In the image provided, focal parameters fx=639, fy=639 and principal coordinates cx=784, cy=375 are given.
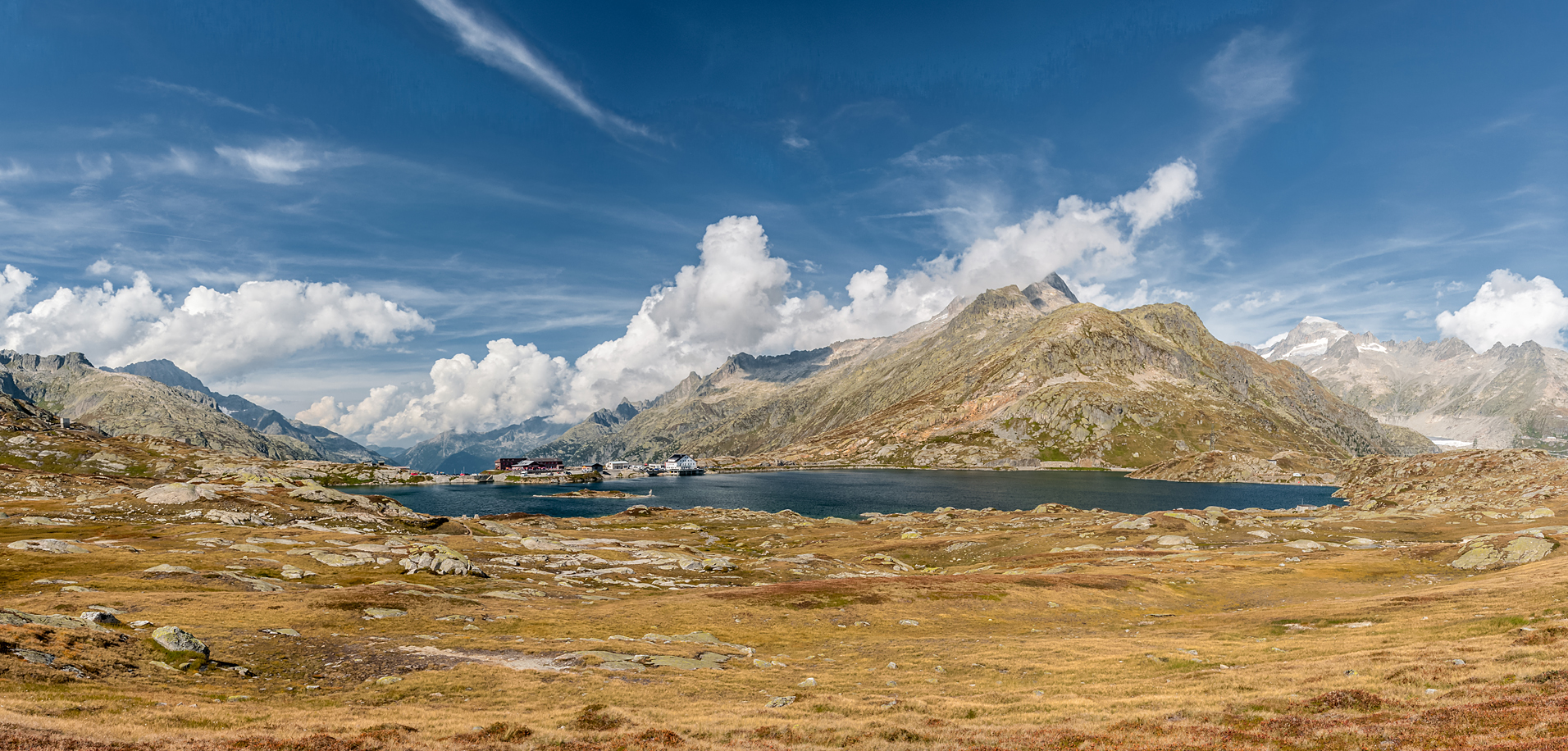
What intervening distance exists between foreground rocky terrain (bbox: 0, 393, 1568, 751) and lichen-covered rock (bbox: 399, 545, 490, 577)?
0.91 feet

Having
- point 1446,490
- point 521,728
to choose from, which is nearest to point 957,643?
point 521,728

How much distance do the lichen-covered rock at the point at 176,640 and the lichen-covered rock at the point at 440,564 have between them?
34598 millimetres

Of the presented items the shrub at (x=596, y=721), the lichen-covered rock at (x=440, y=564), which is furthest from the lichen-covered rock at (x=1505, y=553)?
the lichen-covered rock at (x=440, y=564)

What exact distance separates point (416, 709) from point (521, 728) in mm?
5925

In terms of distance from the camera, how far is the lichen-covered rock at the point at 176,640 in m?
31.8

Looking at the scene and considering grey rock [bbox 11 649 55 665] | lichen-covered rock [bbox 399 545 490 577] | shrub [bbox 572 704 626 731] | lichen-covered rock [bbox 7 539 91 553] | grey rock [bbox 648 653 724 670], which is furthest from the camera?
lichen-covered rock [bbox 399 545 490 577]

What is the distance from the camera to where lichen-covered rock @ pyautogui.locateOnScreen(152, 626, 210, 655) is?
31750 mm

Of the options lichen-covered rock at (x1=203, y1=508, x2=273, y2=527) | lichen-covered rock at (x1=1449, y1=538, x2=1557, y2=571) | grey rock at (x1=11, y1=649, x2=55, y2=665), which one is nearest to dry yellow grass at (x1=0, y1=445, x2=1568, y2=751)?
grey rock at (x1=11, y1=649, x2=55, y2=665)

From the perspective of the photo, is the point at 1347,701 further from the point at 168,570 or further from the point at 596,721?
the point at 168,570

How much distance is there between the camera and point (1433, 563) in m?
70.7

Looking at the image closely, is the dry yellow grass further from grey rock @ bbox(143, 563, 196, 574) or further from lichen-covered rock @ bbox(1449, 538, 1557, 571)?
lichen-covered rock @ bbox(1449, 538, 1557, 571)

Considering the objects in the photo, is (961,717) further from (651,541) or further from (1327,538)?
(1327,538)

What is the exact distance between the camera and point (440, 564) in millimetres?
67938

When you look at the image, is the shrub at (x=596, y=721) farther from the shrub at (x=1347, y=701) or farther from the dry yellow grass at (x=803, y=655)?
the shrub at (x=1347, y=701)
